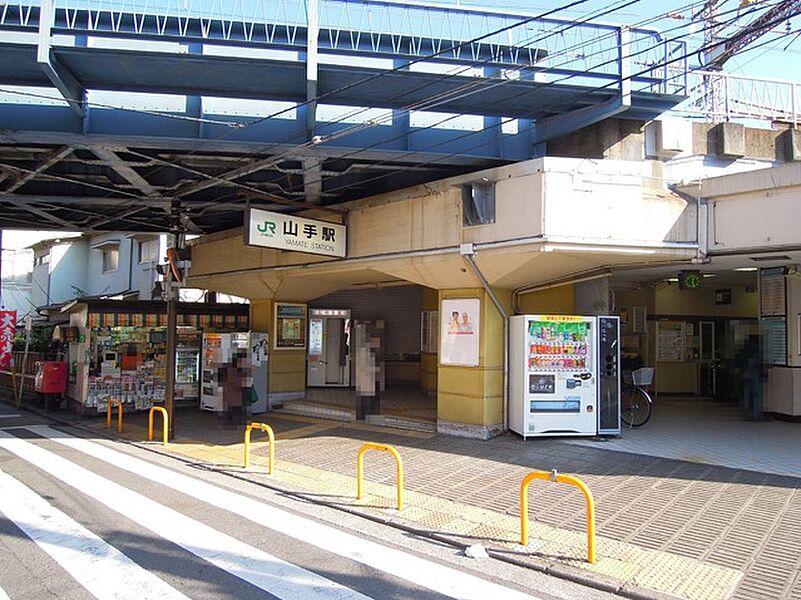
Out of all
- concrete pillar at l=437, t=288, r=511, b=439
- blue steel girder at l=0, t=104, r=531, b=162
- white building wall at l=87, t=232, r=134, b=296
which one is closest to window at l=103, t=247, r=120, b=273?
white building wall at l=87, t=232, r=134, b=296

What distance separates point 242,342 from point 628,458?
10014 millimetres

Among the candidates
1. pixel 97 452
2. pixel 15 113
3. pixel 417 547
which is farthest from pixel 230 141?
pixel 417 547

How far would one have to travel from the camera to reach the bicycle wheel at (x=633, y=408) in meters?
12.4

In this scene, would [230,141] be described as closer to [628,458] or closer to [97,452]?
[97,452]

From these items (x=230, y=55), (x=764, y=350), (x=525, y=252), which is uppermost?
(x=230, y=55)

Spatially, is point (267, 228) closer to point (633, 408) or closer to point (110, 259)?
point (633, 408)

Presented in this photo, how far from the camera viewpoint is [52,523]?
259 inches

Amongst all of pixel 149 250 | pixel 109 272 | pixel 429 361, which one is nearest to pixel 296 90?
pixel 429 361

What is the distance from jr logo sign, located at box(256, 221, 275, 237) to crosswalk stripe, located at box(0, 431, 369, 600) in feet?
16.7

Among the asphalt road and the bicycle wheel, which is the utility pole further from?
the bicycle wheel

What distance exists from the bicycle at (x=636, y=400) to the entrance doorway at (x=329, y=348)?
8.64m

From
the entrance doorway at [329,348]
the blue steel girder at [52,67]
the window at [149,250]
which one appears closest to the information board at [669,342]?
the entrance doorway at [329,348]

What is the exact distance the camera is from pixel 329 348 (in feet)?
61.2

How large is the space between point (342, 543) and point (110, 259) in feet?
92.7
